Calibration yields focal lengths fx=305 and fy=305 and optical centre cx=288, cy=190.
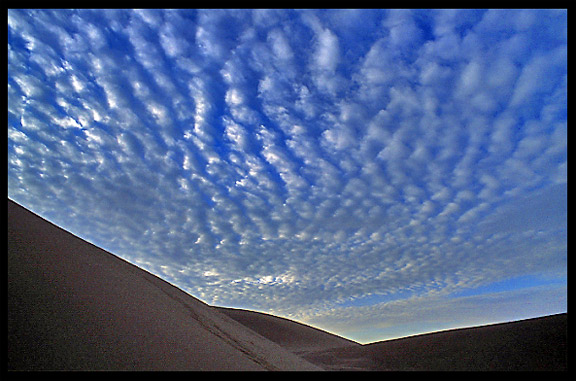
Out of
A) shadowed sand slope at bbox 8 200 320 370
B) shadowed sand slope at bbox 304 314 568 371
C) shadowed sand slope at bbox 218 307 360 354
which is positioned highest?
shadowed sand slope at bbox 8 200 320 370

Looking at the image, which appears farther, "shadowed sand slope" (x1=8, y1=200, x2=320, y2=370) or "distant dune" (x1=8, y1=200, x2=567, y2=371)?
"distant dune" (x1=8, y1=200, x2=567, y2=371)

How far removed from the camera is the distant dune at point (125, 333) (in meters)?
5.34

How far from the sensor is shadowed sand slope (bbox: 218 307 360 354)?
23.0m

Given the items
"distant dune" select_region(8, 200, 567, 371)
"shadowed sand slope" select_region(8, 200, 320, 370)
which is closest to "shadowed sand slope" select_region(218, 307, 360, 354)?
"distant dune" select_region(8, 200, 567, 371)

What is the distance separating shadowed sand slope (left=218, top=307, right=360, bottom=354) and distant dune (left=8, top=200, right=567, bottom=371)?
14.6 m

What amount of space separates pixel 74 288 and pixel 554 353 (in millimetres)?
10358

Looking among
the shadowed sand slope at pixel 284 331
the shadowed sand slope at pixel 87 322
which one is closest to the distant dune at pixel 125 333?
the shadowed sand slope at pixel 87 322

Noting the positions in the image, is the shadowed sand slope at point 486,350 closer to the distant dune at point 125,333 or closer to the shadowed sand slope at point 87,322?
the distant dune at point 125,333

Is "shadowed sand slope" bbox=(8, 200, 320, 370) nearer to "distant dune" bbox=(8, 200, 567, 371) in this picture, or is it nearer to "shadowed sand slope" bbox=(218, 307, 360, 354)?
"distant dune" bbox=(8, 200, 567, 371)

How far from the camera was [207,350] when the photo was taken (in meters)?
6.61

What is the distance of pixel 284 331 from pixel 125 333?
21049mm

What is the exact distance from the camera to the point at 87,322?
600cm

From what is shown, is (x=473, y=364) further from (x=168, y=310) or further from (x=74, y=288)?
(x=74, y=288)
